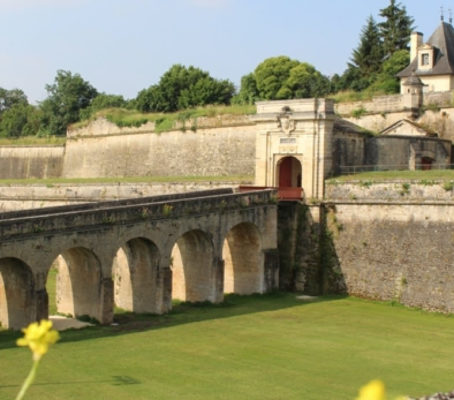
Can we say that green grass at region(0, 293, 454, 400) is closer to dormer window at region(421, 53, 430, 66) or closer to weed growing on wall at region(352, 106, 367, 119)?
weed growing on wall at region(352, 106, 367, 119)

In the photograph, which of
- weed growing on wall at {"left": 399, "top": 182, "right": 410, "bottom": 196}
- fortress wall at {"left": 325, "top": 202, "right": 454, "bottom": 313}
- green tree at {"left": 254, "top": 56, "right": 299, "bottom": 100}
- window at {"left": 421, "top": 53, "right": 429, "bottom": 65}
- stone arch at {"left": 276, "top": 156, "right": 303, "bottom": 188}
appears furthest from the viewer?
green tree at {"left": 254, "top": 56, "right": 299, "bottom": 100}

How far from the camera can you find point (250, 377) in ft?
50.1

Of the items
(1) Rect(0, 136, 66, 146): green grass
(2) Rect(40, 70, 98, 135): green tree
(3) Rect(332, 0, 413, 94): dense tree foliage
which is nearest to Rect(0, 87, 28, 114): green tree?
(2) Rect(40, 70, 98, 135): green tree

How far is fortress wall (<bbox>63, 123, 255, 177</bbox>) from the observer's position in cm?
3717

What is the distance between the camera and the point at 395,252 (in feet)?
81.7

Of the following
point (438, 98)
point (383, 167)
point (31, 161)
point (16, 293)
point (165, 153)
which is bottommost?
point (16, 293)

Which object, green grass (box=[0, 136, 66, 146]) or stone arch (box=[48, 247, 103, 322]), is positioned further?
green grass (box=[0, 136, 66, 146])

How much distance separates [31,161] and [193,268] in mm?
28585

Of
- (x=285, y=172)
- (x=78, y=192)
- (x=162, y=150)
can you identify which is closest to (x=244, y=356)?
(x=285, y=172)

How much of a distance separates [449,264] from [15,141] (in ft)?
119

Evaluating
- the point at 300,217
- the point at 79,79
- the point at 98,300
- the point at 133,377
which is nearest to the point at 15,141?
the point at 79,79

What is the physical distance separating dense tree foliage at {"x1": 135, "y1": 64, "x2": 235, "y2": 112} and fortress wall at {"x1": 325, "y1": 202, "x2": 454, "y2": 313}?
24569 mm

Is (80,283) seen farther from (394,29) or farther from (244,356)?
(394,29)

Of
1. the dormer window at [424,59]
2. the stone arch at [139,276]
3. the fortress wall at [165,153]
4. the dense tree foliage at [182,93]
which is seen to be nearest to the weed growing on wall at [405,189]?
the stone arch at [139,276]
